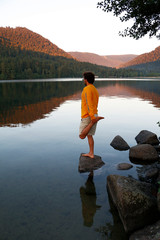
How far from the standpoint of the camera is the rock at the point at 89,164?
748 centimetres

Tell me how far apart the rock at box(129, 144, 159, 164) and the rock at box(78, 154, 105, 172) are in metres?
1.70

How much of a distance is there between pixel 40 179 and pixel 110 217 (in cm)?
285

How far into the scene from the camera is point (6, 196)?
5.65 m

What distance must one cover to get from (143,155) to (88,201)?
421cm

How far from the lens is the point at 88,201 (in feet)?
18.1

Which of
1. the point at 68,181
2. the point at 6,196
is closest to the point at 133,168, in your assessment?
the point at 68,181

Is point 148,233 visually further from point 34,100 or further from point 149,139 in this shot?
point 34,100

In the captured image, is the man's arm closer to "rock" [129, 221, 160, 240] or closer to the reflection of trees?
the reflection of trees

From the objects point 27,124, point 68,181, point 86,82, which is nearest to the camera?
point 68,181

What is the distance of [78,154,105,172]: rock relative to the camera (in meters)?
7.48

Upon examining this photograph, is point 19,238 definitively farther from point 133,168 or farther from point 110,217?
point 133,168

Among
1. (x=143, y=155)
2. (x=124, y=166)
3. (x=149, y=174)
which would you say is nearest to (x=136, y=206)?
(x=149, y=174)

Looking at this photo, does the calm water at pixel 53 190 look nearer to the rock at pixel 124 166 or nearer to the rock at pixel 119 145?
the rock at pixel 124 166

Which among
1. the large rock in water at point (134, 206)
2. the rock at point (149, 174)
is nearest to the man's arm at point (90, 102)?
the large rock in water at point (134, 206)
